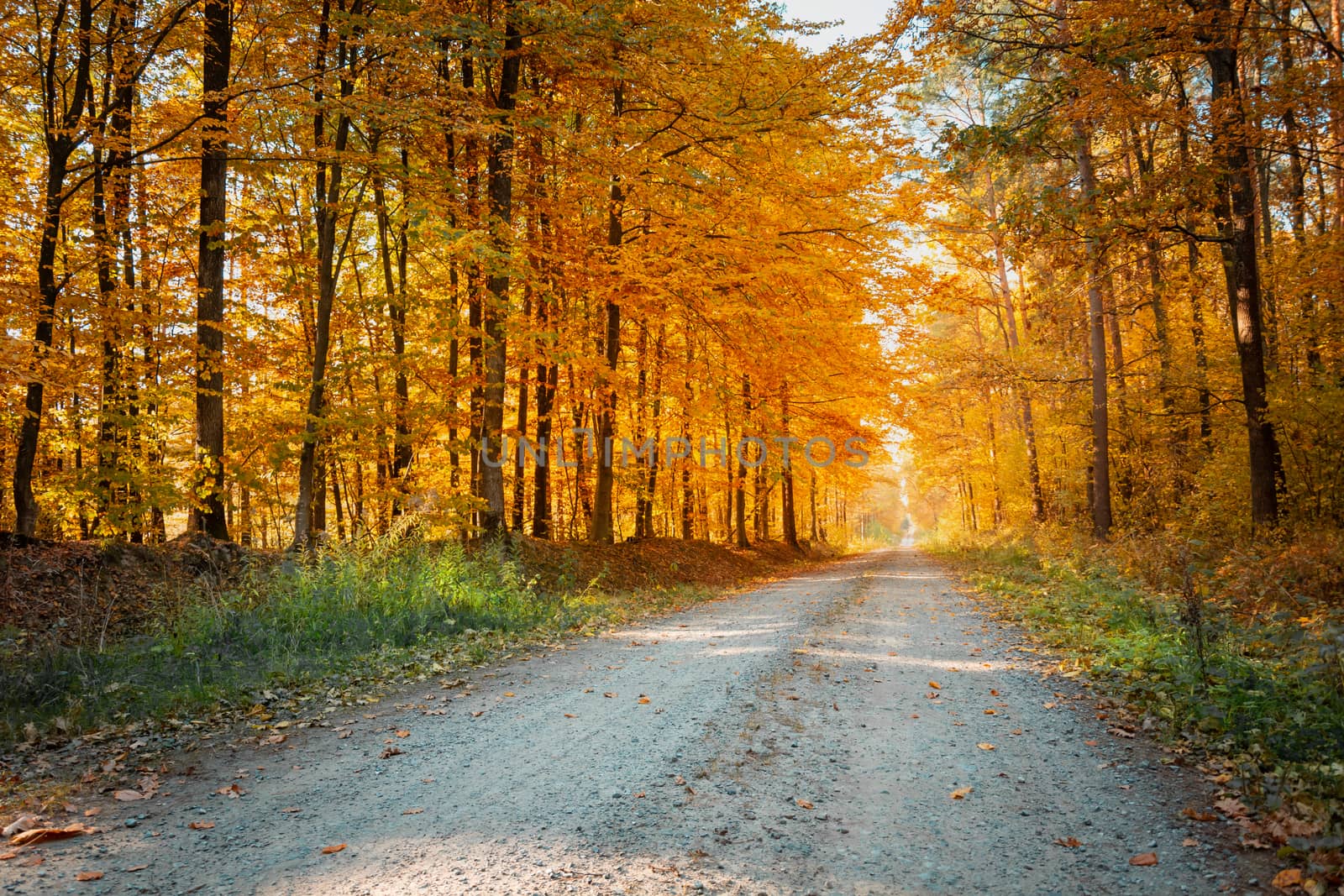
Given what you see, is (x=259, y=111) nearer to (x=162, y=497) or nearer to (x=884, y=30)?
(x=162, y=497)

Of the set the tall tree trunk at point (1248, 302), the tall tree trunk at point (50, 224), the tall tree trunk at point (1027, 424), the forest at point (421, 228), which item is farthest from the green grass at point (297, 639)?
the tall tree trunk at point (1027, 424)

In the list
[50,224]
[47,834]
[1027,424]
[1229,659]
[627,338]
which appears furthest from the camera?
[1027,424]

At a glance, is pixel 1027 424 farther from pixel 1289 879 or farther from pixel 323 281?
pixel 1289 879

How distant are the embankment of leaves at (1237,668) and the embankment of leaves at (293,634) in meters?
6.11

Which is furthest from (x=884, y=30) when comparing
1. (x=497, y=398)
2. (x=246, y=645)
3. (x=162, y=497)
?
(x=162, y=497)

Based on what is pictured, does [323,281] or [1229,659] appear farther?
[323,281]

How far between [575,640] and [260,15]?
12018 mm

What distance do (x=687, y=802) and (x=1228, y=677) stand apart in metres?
3.96

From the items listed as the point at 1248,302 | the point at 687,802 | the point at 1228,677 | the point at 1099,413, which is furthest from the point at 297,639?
the point at 1099,413

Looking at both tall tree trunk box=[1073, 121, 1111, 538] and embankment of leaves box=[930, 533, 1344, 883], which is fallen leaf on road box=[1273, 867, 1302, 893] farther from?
tall tree trunk box=[1073, 121, 1111, 538]

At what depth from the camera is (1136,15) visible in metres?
8.90

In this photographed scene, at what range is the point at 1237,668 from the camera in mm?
4883

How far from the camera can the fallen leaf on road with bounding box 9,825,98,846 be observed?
3369 millimetres

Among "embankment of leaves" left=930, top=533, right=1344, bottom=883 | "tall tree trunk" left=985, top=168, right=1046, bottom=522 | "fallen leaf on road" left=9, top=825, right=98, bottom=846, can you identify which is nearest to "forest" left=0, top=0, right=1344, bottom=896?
"embankment of leaves" left=930, top=533, right=1344, bottom=883
